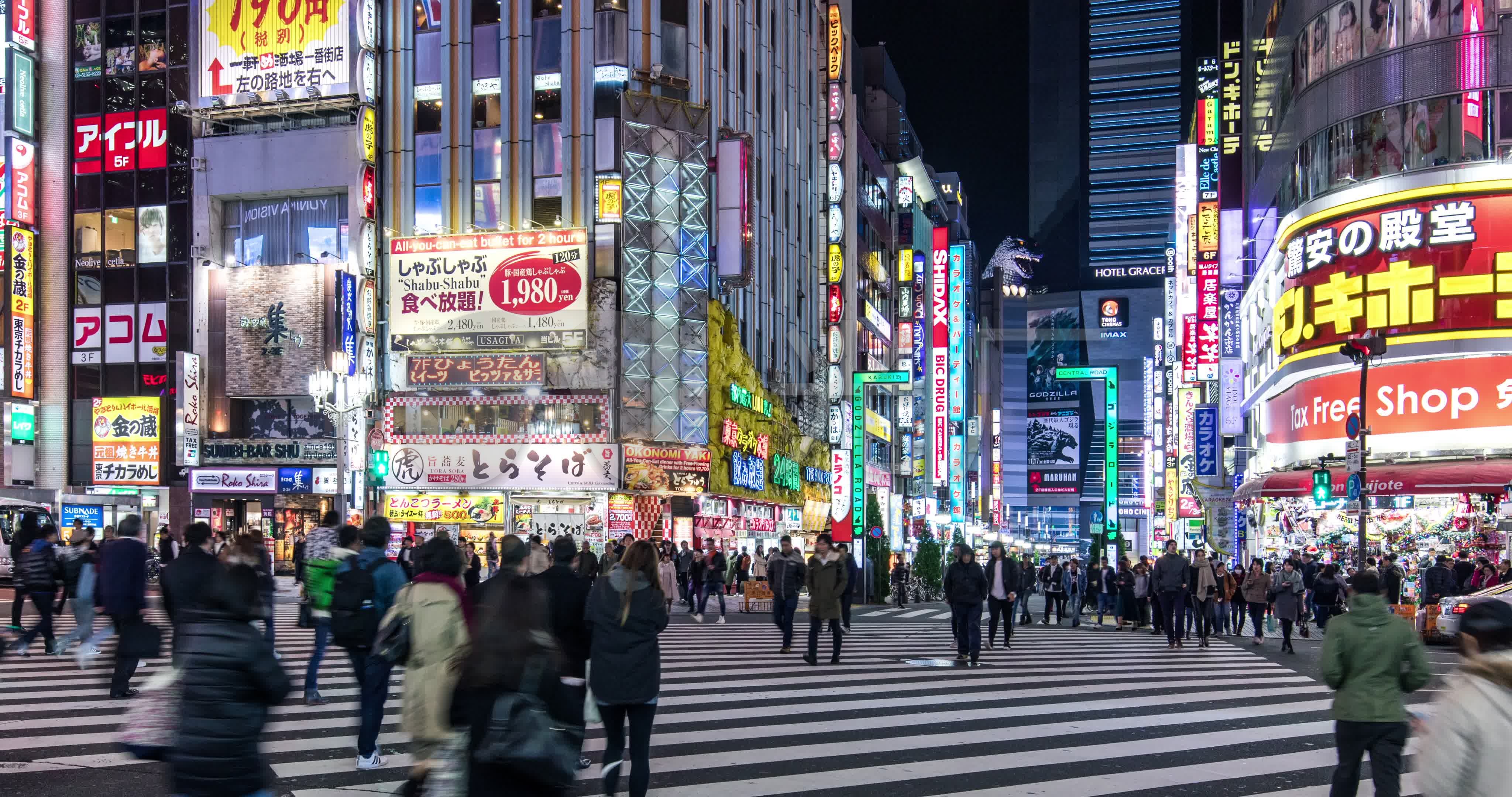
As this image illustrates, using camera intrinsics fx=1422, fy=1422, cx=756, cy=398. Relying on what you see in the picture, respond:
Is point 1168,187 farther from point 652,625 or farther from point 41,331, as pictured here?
point 652,625

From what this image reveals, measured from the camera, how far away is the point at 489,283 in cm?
4109

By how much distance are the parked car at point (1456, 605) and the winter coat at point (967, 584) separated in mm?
6811

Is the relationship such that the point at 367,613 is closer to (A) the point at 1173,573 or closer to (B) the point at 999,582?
(B) the point at 999,582

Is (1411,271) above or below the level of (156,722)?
above

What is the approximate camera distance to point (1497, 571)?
87.8 ft

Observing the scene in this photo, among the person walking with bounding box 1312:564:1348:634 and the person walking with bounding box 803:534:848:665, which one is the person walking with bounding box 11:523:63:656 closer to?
the person walking with bounding box 803:534:848:665

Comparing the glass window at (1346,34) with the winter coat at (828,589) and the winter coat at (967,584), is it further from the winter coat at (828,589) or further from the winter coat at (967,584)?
the winter coat at (828,589)

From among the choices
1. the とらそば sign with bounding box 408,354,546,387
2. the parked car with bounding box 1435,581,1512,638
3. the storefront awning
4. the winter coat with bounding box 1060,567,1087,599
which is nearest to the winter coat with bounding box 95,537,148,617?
the parked car with bounding box 1435,581,1512,638

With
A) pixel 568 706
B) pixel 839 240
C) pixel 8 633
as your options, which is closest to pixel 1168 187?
pixel 839 240

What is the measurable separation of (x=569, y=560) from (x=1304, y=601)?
81.3 ft

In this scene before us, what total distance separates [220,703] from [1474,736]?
4307 millimetres

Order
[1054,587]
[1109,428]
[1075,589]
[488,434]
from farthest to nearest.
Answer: [1109,428], [488,434], [1075,589], [1054,587]

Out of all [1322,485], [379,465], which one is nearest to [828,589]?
[1322,485]

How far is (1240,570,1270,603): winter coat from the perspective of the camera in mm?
24703
